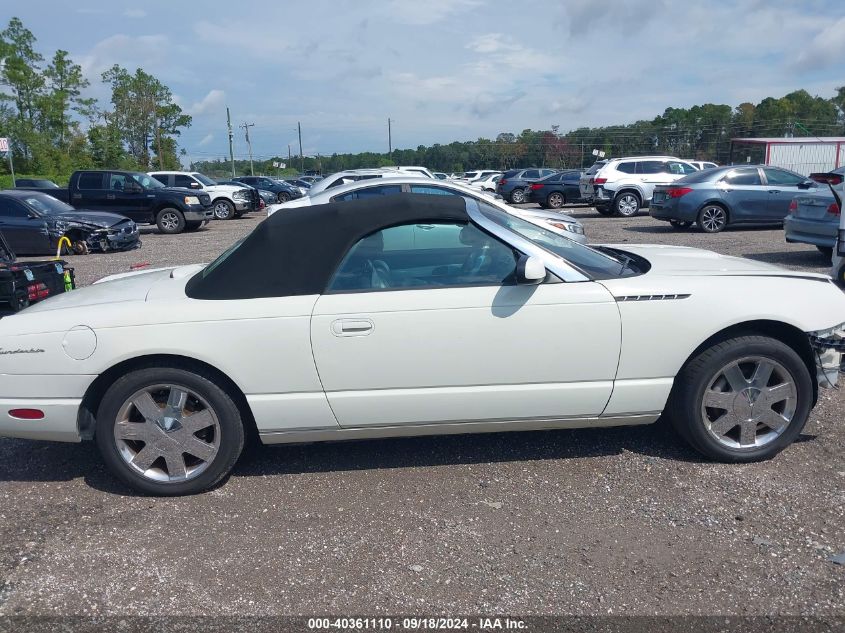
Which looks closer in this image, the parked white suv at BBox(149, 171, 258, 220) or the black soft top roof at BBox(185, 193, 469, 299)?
the black soft top roof at BBox(185, 193, 469, 299)

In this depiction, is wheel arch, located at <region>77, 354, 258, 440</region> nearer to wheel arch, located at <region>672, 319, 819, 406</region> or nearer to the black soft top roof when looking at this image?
the black soft top roof

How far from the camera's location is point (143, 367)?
3.62 m

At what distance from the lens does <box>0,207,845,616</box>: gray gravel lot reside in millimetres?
2820

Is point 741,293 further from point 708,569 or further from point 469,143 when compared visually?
point 469,143

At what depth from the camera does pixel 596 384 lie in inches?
145

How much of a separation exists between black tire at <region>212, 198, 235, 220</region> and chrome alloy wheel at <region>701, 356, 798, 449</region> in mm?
22845

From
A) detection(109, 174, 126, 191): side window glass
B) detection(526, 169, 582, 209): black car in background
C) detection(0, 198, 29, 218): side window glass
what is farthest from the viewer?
detection(526, 169, 582, 209): black car in background

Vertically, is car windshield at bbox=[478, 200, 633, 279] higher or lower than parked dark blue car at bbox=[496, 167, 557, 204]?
lower

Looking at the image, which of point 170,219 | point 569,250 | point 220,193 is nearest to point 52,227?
point 170,219

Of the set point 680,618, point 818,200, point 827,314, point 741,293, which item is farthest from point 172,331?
point 818,200

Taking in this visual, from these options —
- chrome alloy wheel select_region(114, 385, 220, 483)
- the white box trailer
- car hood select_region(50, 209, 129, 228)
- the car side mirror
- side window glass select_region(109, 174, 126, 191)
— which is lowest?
chrome alloy wheel select_region(114, 385, 220, 483)

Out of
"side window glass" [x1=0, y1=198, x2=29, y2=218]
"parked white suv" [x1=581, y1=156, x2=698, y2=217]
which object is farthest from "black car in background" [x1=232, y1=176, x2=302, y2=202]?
"side window glass" [x1=0, y1=198, x2=29, y2=218]

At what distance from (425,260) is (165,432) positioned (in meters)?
1.66

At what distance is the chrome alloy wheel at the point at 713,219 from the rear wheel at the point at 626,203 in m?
5.68
